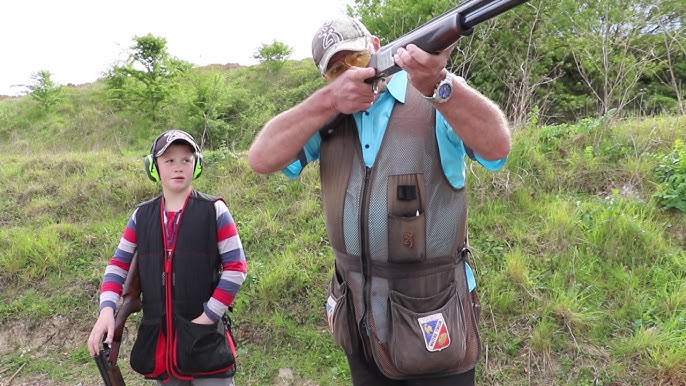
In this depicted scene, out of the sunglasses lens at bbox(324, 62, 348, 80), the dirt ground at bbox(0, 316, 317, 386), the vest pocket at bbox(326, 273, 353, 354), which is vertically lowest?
the dirt ground at bbox(0, 316, 317, 386)

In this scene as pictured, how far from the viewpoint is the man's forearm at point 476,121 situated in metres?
1.54

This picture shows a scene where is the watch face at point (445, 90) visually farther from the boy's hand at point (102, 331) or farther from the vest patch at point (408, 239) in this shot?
the boy's hand at point (102, 331)

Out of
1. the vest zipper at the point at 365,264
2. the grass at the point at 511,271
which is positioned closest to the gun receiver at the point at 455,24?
the vest zipper at the point at 365,264

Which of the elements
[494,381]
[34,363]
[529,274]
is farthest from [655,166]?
[34,363]

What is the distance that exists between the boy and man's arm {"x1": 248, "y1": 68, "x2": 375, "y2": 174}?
816 millimetres

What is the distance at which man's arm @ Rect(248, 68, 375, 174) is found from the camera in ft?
5.59

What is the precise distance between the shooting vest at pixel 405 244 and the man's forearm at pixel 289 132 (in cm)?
12

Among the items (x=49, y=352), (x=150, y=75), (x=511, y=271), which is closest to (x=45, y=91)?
(x=150, y=75)

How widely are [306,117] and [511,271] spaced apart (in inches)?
102

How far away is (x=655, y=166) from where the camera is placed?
176 inches

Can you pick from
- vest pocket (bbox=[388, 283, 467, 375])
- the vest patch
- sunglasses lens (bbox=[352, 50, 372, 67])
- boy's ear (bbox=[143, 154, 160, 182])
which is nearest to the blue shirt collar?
sunglasses lens (bbox=[352, 50, 372, 67])

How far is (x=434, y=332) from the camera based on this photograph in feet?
5.96

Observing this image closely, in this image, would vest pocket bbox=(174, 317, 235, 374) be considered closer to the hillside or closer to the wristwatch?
the hillside

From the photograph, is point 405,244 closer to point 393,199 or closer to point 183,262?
point 393,199
